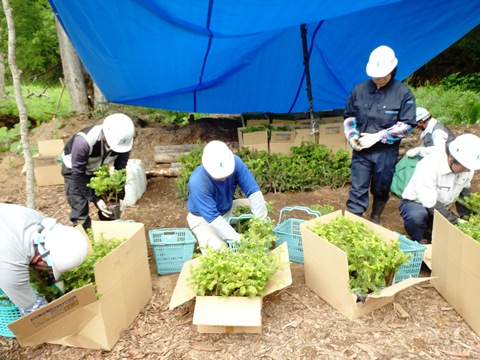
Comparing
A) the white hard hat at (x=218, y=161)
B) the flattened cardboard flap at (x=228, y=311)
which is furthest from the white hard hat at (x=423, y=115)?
the flattened cardboard flap at (x=228, y=311)

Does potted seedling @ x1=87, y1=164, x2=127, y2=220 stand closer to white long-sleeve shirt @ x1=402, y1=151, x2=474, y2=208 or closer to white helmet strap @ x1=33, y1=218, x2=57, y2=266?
white helmet strap @ x1=33, y1=218, x2=57, y2=266

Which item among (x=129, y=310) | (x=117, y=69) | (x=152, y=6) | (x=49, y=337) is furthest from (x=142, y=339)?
(x=117, y=69)

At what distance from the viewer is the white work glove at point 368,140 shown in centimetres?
328

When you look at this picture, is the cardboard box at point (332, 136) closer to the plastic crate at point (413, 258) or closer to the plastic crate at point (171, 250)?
the plastic crate at point (413, 258)

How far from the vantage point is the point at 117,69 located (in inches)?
172

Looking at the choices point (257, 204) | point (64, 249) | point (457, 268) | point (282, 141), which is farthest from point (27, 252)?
point (282, 141)

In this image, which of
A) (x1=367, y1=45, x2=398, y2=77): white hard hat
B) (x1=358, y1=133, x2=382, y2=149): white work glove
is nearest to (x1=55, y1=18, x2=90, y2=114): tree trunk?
(x1=358, y1=133, x2=382, y2=149): white work glove

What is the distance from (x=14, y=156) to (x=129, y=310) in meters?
5.09

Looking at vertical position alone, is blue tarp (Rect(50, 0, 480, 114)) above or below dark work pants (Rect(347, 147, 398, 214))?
above

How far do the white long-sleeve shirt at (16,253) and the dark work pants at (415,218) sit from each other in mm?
2856

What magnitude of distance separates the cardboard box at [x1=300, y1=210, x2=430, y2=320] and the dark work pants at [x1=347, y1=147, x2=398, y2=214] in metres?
0.83

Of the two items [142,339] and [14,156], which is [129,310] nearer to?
[142,339]

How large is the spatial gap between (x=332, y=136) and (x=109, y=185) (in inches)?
132

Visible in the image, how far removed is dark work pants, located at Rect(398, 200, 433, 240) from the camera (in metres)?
3.13
